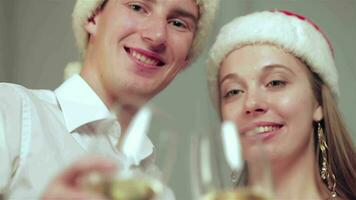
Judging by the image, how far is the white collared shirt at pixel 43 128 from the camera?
0.66 meters

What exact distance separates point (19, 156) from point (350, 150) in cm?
59

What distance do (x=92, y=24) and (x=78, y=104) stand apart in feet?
0.75

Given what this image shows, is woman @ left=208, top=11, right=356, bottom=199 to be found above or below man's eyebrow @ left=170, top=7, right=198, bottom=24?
below

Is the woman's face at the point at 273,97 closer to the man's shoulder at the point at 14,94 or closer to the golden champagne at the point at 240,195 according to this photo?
the man's shoulder at the point at 14,94

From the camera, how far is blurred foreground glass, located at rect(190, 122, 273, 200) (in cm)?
44

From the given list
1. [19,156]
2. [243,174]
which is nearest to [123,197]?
[243,174]

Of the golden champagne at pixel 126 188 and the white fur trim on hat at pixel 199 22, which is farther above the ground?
the white fur trim on hat at pixel 199 22

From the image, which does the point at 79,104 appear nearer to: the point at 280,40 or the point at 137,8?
the point at 137,8

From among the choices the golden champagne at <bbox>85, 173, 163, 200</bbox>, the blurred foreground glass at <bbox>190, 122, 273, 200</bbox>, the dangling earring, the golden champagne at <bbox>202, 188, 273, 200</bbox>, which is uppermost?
the dangling earring

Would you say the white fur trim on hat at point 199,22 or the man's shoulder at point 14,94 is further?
the white fur trim on hat at point 199,22

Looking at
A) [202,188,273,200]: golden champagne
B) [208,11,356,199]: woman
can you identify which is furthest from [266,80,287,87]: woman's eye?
[202,188,273,200]: golden champagne

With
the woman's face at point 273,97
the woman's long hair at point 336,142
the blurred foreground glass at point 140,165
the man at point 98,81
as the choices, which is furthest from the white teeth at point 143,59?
the blurred foreground glass at point 140,165

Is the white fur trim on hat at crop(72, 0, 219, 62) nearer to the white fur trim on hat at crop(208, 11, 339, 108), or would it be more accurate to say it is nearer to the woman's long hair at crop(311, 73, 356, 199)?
the white fur trim on hat at crop(208, 11, 339, 108)

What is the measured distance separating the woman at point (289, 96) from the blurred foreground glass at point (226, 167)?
376 millimetres
